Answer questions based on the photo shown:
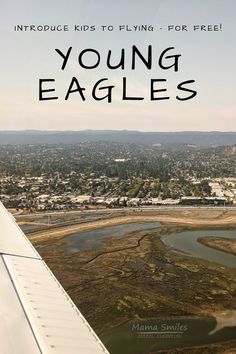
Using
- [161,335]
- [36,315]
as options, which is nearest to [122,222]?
[161,335]

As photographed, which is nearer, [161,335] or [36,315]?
[36,315]

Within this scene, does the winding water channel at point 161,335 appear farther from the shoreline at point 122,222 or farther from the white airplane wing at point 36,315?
the shoreline at point 122,222

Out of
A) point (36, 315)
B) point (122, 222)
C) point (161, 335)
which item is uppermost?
point (36, 315)

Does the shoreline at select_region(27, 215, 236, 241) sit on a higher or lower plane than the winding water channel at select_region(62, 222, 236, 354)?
lower

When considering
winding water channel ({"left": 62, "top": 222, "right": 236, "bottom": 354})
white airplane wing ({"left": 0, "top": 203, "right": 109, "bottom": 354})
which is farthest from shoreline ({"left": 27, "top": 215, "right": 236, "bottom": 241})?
white airplane wing ({"left": 0, "top": 203, "right": 109, "bottom": 354})

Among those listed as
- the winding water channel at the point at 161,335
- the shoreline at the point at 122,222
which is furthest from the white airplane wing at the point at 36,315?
the shoreline at the point at 122,222

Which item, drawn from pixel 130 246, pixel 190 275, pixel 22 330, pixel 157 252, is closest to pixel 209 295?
pixel 190 275

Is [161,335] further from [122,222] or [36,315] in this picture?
[122,222]

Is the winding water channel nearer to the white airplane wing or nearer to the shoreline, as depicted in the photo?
the white airplane wing

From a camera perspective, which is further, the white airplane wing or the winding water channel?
the winding water channel

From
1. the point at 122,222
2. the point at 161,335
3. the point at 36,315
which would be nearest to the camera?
the point at 36,315
